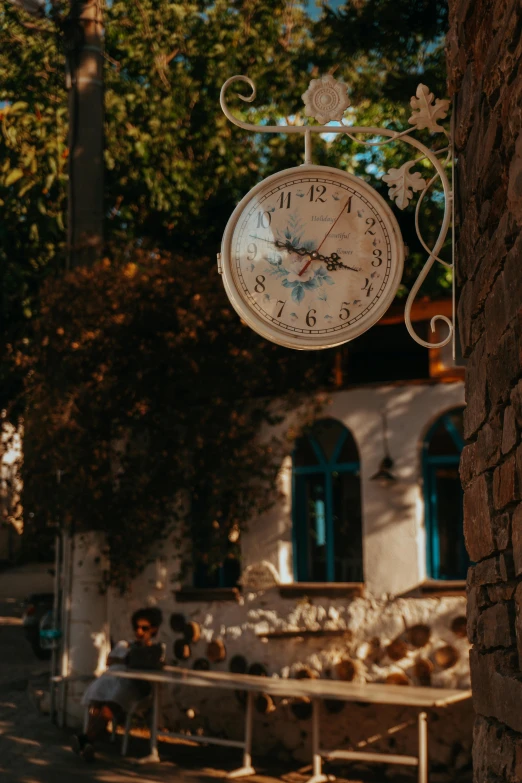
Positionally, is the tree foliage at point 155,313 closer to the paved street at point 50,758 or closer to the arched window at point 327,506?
the arched window at point 327,506

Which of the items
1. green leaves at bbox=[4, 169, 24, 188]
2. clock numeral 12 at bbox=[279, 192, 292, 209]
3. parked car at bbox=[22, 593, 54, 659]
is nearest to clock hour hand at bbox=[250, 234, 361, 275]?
clock numeral 12 at bbox=[279, 192, 292, 209]

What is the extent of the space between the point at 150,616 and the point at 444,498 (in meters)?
3.50

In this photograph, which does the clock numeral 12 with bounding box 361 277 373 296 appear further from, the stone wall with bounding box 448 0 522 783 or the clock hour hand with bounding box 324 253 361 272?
the stone wall with bounding box 448 0 522 783

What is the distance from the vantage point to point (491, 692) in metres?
4.06

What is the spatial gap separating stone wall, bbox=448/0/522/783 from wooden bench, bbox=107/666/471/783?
16.6ft

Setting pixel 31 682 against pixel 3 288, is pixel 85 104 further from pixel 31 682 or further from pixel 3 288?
pixel 31 682

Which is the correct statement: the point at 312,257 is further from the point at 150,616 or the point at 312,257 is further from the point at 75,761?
the point at 150,616

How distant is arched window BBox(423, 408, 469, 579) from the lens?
10.5m

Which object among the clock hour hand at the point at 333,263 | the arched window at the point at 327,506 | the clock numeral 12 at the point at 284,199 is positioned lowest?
the arched window at the point at 327,506

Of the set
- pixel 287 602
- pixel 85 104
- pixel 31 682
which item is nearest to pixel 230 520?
pixel 287 602

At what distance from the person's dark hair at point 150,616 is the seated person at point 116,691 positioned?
0.57 meters

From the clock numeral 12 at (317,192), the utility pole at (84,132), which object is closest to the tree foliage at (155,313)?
the utility pole at (84,132)

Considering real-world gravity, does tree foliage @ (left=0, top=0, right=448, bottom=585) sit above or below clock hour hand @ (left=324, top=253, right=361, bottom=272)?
above

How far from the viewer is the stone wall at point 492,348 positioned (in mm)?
3584
